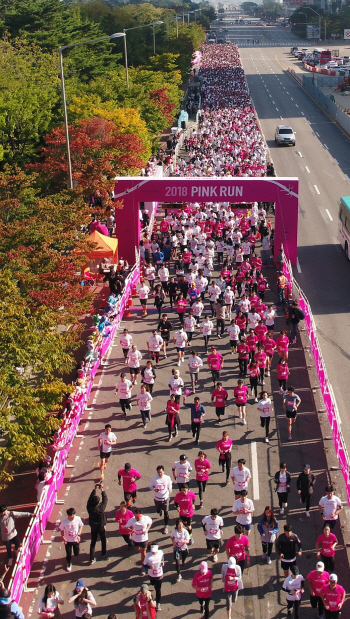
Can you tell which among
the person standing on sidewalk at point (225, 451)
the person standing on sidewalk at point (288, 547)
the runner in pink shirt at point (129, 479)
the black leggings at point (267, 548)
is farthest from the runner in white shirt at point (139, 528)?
the person standing on sidewalk at point (225, 451)

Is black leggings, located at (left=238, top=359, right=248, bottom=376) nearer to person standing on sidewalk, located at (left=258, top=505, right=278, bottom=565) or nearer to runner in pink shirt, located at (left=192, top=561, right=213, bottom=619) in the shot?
person standing on sidewalk, located at (left=258, top=505, right=278, bottom=565)

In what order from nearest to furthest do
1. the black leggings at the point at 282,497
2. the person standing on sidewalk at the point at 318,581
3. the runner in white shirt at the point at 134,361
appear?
the person standing on sidewalk at the point at 318,581
the black leggings at the point at 282,497
the runner in white shirt at the point at 134,361

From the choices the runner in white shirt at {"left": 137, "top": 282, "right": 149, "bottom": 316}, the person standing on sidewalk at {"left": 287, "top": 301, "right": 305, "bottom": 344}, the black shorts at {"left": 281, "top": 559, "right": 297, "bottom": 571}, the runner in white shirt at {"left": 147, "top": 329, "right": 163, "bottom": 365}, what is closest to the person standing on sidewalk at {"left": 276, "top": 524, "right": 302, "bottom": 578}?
the black shorts at {"left": 281, "top": 559, "right": 297, "bottom": 571}

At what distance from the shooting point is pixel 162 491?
14.0 meters

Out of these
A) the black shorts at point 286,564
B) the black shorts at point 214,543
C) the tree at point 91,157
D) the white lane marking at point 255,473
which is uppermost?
the tree at point 91,157

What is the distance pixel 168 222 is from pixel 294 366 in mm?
13569

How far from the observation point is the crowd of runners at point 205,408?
12125 mm

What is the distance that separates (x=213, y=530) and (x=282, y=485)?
1.89m

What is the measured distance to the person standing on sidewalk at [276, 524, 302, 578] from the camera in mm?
12414

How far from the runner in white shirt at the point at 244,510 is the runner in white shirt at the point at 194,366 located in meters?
6.11

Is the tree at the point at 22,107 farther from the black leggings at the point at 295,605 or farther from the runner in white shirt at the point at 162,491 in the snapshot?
the black leggings at the point at 295,605

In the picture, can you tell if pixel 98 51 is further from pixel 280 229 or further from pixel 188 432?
pixel 188 432

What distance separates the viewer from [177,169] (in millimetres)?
45188

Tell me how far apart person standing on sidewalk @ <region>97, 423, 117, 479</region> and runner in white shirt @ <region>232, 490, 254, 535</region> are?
134 inches
